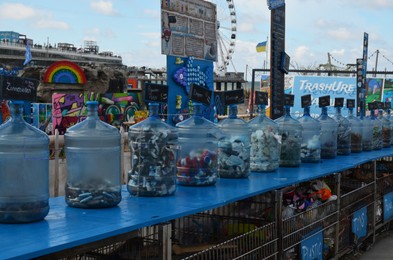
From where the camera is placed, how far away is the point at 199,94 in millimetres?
5254

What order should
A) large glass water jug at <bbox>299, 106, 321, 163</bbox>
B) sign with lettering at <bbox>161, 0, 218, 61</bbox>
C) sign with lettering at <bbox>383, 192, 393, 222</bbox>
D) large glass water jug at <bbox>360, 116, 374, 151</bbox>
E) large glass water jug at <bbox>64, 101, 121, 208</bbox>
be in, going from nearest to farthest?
large glass water jug at <bbox>64, 101, 121, 208</bbox> → large glass water jug at <bbox>299, 106, 321, 163</bbox> → sign with lettering at <bbox>383, 192, 393, 222</bbox> → large glass water jug at <bbox>360, 116, 374, 151</bbox> → sign with lettering at <bbox>161, 0, 218, 61</bbox>

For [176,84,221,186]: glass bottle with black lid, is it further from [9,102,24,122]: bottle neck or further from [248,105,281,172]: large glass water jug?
[9,102,24,122]: bottle neck

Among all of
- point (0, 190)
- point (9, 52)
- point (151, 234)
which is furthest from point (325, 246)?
point (9, 52)

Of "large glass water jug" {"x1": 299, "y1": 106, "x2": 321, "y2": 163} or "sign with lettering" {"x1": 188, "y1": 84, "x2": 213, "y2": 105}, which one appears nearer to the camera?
"sign with lettering" {"x1": 188, "y1": 84, "x2": 213, "y2": 105}

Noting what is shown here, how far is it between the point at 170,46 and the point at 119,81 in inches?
782

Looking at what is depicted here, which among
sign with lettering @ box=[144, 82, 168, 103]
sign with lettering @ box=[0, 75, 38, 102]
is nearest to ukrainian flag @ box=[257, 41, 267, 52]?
sign with lettering @ box=[144, 82, 168, 103]

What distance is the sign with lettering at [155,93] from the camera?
479 cm

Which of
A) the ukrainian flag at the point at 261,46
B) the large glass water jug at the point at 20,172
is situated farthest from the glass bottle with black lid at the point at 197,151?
the ukrainian flag at the point at 261,46

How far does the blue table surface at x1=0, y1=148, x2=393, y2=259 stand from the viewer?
9.51 ft

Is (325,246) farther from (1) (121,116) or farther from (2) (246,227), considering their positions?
(1) (121,116)

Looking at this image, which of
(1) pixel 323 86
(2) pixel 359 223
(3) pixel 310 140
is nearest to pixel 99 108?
(1) pixel 323 86

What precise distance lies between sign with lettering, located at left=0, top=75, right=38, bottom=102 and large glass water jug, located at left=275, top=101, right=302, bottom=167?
142 inches

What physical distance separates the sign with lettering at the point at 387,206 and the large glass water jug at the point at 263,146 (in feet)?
9.29

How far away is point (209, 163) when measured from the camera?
200 inches
